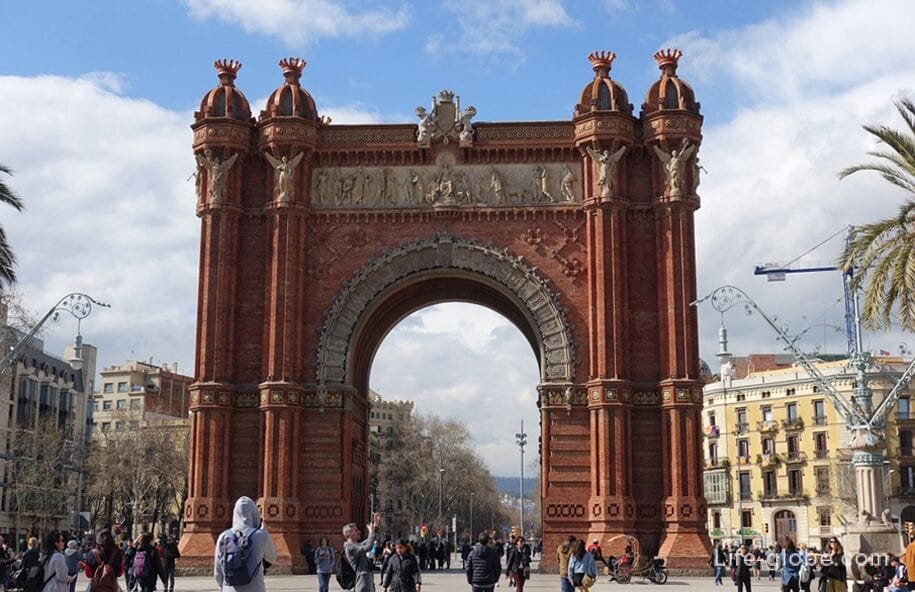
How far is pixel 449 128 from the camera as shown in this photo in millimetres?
39656

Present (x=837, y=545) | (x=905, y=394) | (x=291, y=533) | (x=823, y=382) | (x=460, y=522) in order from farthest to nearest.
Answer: (x=460, y=522), (x=905, y=394), (x=291, y=533), (x=823, y=382), (x=837, y=545)

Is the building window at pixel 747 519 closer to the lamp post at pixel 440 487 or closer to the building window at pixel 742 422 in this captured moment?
the building window at pixel 742 422

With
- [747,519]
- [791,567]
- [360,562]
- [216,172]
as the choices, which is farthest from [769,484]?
[360,562]

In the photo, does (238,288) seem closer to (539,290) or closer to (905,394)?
(539,290)

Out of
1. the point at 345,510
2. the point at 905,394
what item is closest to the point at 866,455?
the point at 345,510

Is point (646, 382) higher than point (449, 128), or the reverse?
point (449, 128)

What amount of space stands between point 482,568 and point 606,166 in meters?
22.8

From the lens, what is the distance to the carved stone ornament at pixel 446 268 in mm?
38312

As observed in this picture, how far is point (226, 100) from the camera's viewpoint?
39.6m

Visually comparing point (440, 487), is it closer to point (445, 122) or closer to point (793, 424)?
point (793, 424)

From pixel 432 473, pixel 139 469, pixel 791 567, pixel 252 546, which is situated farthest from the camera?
pixel 432 473

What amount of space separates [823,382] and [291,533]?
16.8 metres

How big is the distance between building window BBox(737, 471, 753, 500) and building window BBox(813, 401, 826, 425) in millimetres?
7155

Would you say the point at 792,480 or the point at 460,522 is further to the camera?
the point at 460,522
